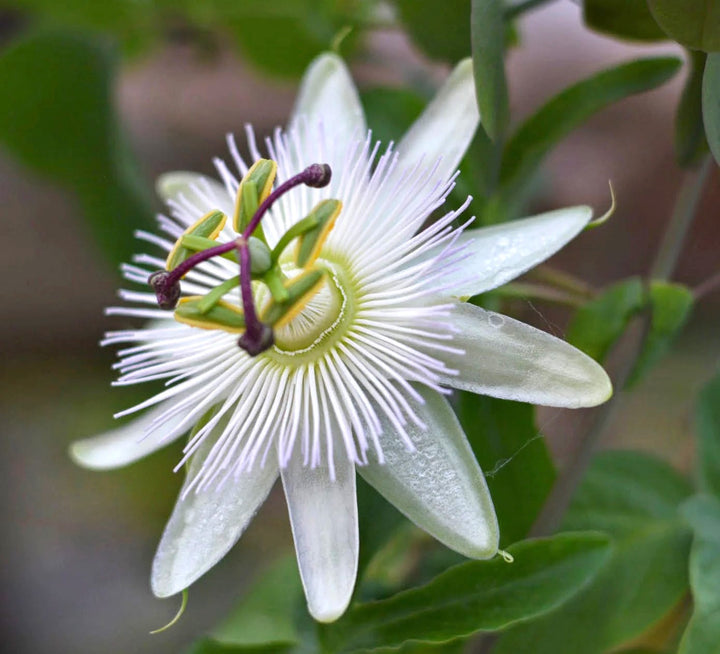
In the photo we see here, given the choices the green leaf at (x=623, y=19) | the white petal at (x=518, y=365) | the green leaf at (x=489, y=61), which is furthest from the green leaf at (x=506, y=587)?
the green leaf at (x=623, y=19)

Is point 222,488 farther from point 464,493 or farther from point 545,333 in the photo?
point 545,333

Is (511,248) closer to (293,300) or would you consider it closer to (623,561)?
(293,300)

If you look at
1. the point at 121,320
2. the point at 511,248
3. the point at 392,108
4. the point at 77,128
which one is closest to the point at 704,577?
the point at 511,248

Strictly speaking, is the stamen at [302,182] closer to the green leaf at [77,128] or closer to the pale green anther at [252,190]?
the pale green anther at [252,190]

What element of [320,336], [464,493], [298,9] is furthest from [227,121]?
[464,493]

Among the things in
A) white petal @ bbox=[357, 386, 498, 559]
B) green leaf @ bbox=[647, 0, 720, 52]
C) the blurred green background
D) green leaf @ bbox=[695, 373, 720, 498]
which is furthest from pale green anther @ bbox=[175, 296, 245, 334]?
the blurred green background

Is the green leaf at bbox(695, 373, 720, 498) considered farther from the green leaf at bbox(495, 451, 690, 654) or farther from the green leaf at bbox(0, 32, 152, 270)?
the green leaf at bbox(0, 32, 152, 270)
